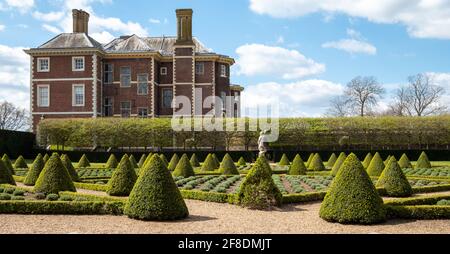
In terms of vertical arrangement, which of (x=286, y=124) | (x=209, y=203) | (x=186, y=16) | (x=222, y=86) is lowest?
(x=209, y=203)

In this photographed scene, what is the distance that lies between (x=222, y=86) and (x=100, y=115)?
1141cm

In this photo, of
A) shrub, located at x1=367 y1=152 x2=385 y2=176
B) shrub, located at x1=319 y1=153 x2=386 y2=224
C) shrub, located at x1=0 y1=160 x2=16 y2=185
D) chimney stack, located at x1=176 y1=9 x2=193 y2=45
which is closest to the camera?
shrub, located at x1=319 y1=153 x2=386 y2=224

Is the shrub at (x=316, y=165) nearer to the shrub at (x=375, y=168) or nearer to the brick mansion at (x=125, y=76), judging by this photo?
the shrub at (x=375, y=168)

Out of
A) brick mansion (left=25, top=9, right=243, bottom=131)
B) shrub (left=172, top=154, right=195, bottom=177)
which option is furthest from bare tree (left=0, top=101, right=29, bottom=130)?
shrub (left=172, top=154, right=195, bottom=177)

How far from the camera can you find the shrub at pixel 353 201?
10242 millimetres

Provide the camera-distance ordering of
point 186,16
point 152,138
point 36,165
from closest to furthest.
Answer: point 36,165, point 152,138, point 186,16

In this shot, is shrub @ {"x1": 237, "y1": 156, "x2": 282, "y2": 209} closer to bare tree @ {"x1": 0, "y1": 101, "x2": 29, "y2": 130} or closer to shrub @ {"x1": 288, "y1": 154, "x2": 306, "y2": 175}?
shrub @ {"x1": 288, "y1": 154, "x2": 306, "y2": 175}

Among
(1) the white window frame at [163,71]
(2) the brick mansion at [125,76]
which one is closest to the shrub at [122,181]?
(2) the brick mansion at [125,76]

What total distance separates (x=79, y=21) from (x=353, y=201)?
130 feet

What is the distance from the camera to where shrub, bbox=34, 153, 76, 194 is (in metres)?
14.1

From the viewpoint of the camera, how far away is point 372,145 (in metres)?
38.0

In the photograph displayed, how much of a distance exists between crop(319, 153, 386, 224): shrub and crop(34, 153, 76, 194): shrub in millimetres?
7559
